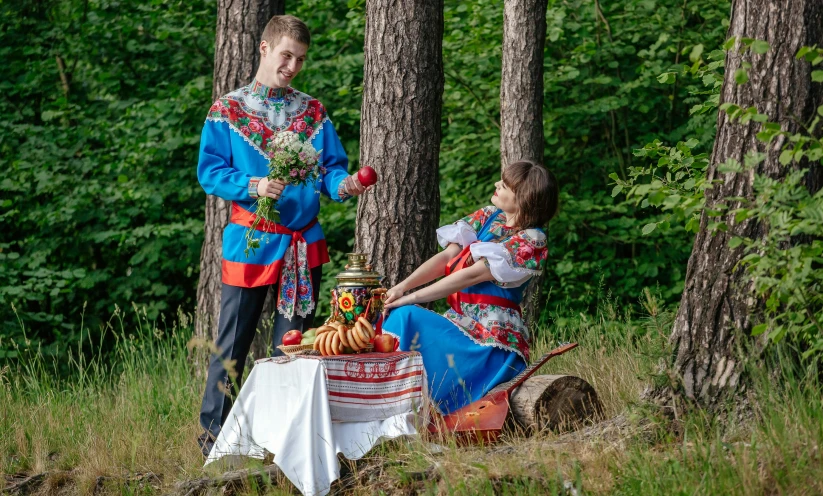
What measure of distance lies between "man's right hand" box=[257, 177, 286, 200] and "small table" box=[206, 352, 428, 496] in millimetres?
783

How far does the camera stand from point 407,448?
377 cm

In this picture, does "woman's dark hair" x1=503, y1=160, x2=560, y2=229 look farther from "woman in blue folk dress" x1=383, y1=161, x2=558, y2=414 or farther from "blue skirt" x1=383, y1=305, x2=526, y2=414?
"blue skirt" x1=383, y1=305, x2=526, y2=414

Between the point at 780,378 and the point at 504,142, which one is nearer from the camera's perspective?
the point at 780,378

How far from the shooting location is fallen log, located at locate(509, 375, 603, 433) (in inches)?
161

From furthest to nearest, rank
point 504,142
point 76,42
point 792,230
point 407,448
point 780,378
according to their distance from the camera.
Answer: point 76,42
point 504,142
point 407,448
point 780,378
point 792,230

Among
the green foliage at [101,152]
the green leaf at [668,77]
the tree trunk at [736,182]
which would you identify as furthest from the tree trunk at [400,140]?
the green foliage at [101,152]

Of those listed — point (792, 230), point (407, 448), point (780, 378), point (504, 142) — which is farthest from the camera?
point (504, 142)

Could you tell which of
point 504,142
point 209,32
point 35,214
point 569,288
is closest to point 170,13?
point 209,32

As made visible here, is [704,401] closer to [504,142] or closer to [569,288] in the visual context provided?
[504,142]

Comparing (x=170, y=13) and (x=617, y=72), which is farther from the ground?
(x=170, y=13)

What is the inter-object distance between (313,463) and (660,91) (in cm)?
734

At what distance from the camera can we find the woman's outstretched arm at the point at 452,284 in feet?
13.5

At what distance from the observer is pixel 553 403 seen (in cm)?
415

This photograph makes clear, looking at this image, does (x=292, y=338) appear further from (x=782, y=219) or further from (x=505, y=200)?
(x=782, y=219)
